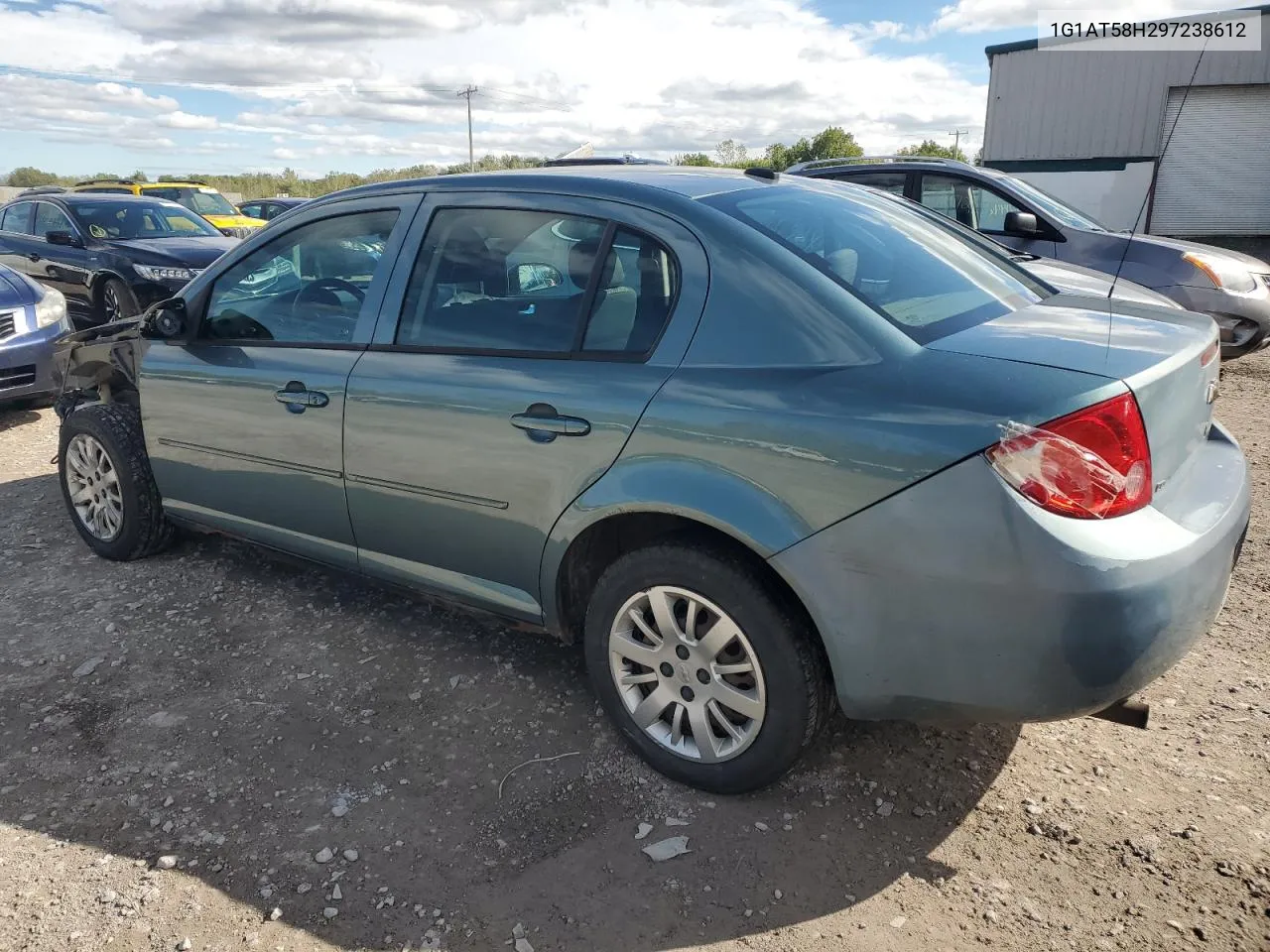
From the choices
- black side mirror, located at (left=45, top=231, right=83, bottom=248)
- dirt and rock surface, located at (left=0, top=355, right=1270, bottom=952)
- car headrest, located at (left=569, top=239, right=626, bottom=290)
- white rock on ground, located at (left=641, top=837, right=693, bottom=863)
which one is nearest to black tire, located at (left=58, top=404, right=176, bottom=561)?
dirt and rock surface, located at (left=0, top=355, right=1270, bottom=952)

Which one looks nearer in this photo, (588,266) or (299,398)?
(588,266)

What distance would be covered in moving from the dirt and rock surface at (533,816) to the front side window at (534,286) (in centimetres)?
125

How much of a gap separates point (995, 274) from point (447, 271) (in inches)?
71.2

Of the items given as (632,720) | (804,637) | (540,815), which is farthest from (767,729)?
(540,815)

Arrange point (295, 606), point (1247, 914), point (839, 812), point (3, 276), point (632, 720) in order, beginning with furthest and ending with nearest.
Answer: point (3, 276), point (295, 606), point (632, 720), point (839, 812), point (1247, 914)

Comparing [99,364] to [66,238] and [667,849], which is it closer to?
[667,849]

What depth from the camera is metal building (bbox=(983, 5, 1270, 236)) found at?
2088cm

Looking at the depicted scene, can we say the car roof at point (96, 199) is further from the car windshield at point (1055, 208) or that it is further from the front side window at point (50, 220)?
the car windshield at point (1055, 208)

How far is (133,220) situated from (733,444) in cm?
1051

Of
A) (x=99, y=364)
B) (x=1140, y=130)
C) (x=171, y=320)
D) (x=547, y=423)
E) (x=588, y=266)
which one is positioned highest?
(x=1140, y=130)

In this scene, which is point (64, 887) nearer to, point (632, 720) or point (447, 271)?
point (632, 720)

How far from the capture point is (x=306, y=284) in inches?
143

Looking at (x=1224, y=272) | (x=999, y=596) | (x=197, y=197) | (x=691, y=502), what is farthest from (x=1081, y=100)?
(x=999, y=596)

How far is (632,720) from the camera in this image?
2.86 m
